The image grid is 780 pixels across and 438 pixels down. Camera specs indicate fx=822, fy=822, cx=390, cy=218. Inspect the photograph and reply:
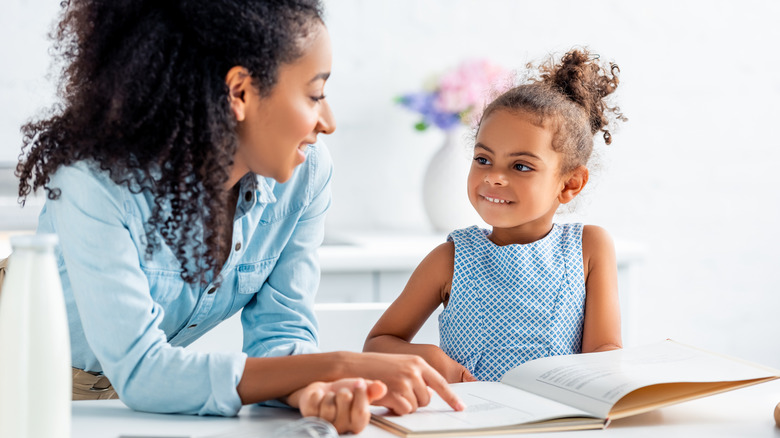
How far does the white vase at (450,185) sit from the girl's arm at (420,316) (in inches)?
31.3

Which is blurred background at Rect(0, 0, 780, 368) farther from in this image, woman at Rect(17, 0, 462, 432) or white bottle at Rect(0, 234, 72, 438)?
white bottle at Rect(0, 234, 72, 438)

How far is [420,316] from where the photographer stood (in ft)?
4.29

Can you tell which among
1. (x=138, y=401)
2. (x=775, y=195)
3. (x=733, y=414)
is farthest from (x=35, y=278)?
(x=775, y=195)

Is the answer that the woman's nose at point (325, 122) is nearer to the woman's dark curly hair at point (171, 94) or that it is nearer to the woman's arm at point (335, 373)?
the woman's dark curly hair at point (171, 94)

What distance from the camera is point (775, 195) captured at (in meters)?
2.52

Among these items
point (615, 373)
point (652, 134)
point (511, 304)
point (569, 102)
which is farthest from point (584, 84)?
point (652, 134)

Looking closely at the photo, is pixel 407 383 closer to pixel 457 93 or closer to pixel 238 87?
pixel 238 87

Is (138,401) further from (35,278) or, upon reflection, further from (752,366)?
(752,366)

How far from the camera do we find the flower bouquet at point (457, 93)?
212cm

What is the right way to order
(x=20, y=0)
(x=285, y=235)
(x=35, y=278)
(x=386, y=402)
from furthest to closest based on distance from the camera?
(x=20, y=0) → (x=285, y=235) → (x=386, y=402) → (x=35, y=278)

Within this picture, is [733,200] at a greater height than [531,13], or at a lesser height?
lesser

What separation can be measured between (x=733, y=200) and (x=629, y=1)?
0.69 metres

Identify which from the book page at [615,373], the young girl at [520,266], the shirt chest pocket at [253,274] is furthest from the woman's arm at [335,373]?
the young girl at [520,266]

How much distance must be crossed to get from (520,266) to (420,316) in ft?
0.58
